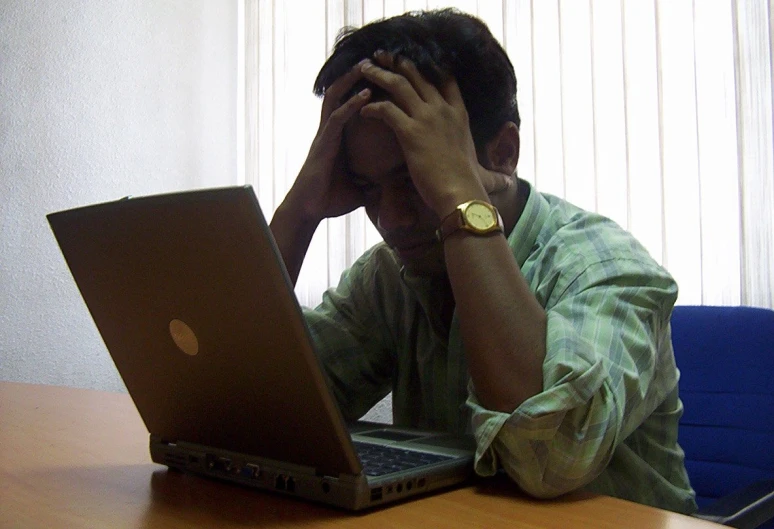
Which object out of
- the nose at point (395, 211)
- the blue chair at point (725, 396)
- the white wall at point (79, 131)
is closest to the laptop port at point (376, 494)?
the nose at point (395, 211)

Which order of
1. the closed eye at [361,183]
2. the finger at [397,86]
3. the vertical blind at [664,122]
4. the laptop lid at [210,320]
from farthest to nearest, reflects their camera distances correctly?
1. the vertical blind at [664,122]
2. the closed eye at [361,183]
3. the finger at [397,86]
4. the laptop lid at [210,320]

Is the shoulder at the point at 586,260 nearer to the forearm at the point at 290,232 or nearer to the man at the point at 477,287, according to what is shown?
the man at the point at 477,287

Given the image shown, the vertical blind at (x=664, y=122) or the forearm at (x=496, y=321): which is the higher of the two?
the vertical blind at (x=664, y=122)

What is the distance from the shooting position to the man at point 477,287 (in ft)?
2.25

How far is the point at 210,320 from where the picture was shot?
592mm

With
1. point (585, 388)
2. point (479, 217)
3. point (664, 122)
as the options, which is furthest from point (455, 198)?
point (664, 122)

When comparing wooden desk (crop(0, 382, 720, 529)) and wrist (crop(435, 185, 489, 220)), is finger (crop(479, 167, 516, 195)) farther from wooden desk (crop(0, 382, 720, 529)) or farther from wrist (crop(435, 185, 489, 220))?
wooden desk (crop(0, 382, 720, 529))

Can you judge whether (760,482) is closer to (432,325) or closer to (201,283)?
(432,325)

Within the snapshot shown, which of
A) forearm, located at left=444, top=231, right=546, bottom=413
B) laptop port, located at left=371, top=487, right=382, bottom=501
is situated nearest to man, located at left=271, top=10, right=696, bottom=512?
forearm, located at left=444, top=231, right=546, bottom=413

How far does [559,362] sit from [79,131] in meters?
2.05

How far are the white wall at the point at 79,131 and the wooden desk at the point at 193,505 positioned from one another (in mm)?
1493

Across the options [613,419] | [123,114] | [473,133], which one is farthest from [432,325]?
[123,114]

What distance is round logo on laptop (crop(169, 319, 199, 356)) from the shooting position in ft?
2.05

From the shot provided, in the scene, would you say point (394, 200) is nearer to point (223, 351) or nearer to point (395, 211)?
point (395, 211)
